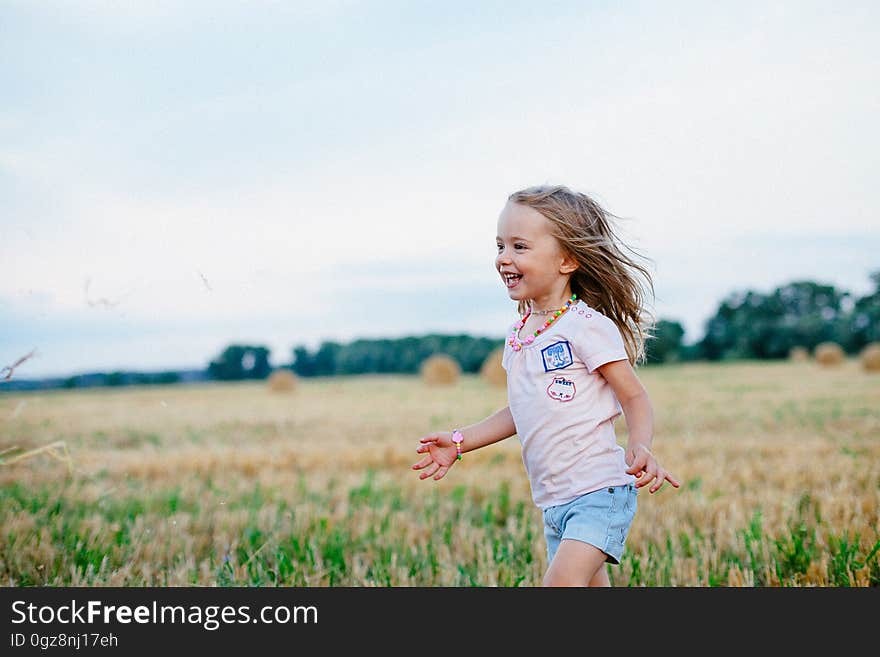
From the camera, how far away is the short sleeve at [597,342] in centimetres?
256

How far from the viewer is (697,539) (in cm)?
385

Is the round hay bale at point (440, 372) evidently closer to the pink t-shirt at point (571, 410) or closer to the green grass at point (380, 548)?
the green grass at point (380, 548)

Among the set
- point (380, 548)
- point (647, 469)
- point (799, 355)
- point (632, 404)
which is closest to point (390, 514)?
Result: point (380, 548)

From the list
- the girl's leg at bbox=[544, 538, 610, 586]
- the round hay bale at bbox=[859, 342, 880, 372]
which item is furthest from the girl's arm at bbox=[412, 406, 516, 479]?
the round hay bale at bbox=[859, 342, 880, 372]

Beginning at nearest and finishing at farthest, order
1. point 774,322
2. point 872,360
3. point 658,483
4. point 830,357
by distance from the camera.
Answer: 1. point 658,483
2. point 872,360
3. point 830,357
4. point 774,322

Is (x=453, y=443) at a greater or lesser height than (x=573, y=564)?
greater

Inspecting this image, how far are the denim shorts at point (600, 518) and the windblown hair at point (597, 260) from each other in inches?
20.2

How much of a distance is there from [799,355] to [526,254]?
128ft

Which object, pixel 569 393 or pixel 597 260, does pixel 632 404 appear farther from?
pixel 597 260

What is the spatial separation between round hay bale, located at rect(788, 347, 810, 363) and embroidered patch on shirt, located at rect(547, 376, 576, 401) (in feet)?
122

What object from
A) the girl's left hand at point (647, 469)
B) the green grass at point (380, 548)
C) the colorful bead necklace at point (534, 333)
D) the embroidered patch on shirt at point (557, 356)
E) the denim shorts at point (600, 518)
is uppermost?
the colorful bead necklace at point (534, 333)

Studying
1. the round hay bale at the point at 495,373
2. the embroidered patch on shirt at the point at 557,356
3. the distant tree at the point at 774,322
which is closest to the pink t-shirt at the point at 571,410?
the embroidered patch on shirt at the point at 557,356

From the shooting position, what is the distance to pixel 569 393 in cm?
259
